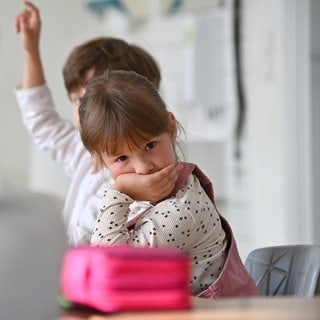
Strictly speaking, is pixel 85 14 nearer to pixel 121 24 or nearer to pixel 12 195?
pixel 121 24

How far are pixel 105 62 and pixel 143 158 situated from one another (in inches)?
21.8

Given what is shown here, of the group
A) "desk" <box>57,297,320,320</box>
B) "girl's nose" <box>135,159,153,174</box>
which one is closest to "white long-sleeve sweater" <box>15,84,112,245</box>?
"girl's nose" <box>135,159,153,174</box>

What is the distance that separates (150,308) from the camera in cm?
76

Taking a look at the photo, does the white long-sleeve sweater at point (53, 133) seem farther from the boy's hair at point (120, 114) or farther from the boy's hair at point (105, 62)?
the boy's hair at point (120, 114)

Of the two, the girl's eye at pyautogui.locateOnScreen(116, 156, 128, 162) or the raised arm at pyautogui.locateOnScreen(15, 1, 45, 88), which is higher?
the raised arm at pyautogui.locateOnScreen(15, 1, 45, 88)

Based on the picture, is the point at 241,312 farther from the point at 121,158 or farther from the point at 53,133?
the point at 53,133

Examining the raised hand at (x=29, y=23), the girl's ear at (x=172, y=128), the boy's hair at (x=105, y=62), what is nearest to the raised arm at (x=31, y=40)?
the raised hand at (x=29, y=23)

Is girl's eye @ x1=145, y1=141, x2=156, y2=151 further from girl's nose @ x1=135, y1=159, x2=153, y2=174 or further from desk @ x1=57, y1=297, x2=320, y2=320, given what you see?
desk @ x1=57, y1=297, x2=320, y2=320

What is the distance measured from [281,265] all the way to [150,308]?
735mm

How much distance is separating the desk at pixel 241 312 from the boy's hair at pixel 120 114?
41 centimetres

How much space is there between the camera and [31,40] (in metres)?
1.91

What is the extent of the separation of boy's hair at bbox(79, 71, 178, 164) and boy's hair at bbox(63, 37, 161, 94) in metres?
0.46

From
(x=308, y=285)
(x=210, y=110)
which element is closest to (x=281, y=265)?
(x=308, y=285)

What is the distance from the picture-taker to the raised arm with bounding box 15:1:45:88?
74.2 inches
